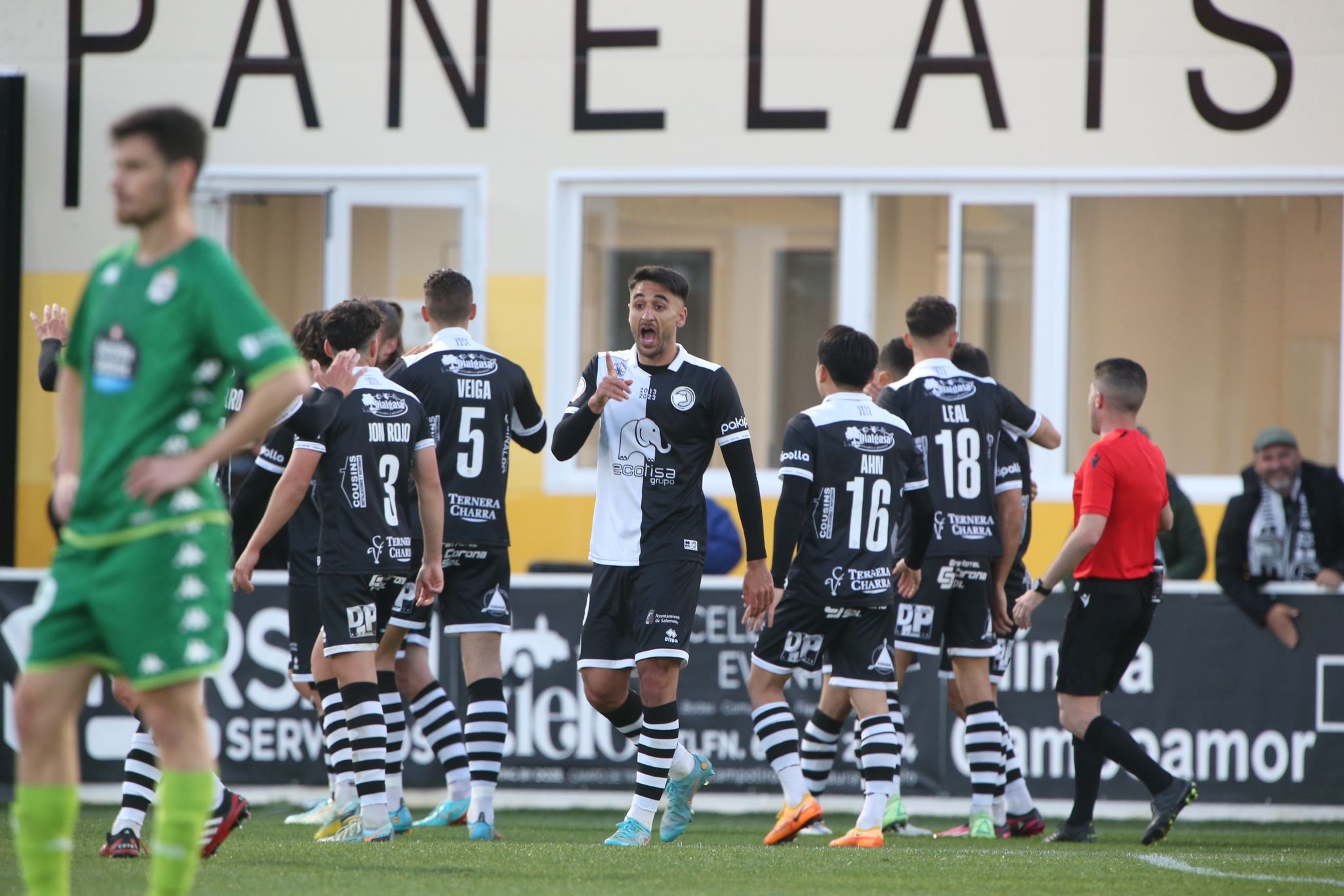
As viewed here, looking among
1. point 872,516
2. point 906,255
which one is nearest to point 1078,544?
point 872,516

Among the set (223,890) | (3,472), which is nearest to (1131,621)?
(223,890)

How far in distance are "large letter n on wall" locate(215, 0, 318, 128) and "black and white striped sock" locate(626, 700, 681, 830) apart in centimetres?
679

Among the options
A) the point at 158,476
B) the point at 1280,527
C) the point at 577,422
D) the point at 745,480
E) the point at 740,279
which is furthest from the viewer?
the point at 740,279

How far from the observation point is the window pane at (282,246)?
39.4ft

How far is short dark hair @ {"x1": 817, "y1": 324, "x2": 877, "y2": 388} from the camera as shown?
7078mm

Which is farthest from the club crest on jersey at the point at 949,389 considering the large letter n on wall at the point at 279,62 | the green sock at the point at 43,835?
the large letter n on wall at the point at 279,62

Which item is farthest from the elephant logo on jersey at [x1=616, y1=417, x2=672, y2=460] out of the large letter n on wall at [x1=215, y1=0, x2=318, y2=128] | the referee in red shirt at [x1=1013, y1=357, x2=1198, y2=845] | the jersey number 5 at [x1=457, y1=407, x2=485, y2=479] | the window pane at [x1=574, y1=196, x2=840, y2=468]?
the large letter n on wall at [x1=215, y1=0, x2=318, y2=128]

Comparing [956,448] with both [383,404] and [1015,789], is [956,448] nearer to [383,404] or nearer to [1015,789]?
[1015,789]

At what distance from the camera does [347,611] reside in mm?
6703

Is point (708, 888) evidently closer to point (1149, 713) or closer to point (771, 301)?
point (1149, 713)

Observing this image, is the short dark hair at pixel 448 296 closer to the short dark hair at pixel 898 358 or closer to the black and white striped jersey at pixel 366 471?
the black and white striped jersey at pixel 366 471

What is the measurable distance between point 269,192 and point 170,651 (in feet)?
28.3

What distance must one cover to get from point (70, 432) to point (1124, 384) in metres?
4.91

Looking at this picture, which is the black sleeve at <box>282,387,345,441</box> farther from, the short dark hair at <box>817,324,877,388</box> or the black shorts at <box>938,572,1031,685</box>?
the black shorts at <box>938,572,1031,685</box>
